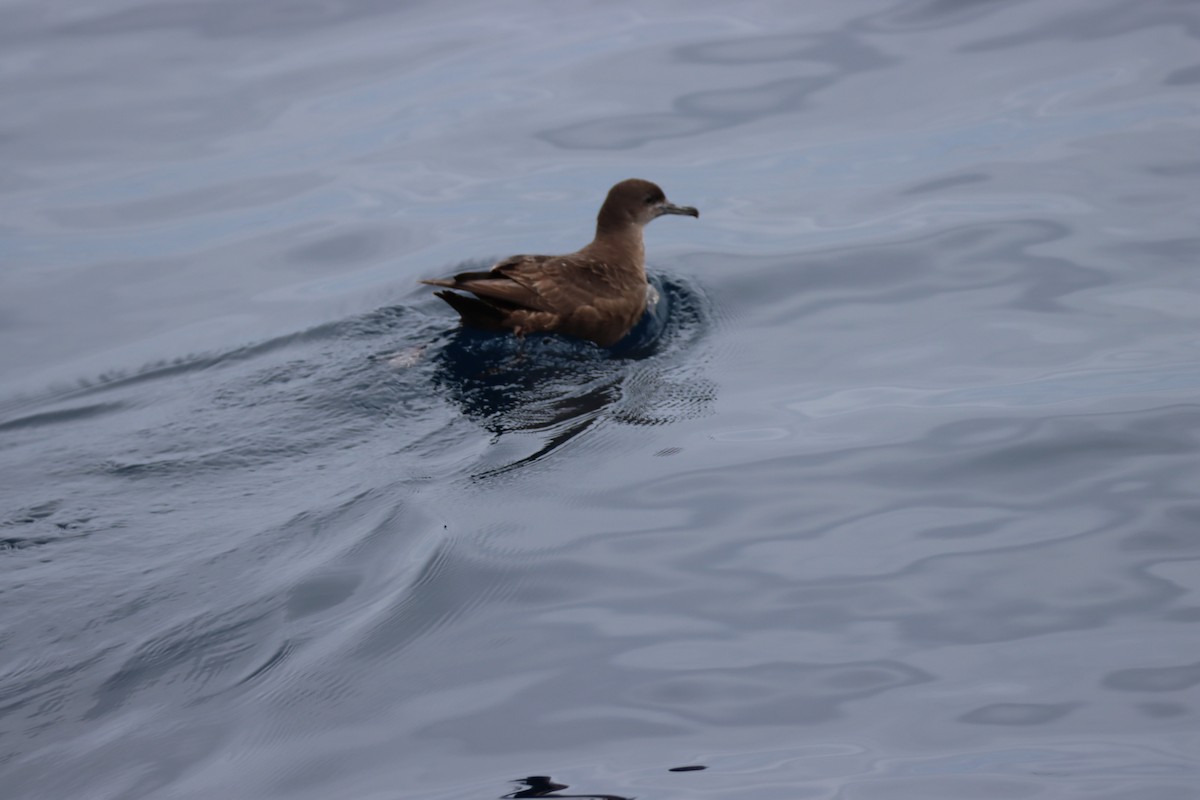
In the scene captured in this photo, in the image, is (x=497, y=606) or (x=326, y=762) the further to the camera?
(x=497, y=606)

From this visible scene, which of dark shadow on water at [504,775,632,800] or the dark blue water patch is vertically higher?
the dark blue water patch

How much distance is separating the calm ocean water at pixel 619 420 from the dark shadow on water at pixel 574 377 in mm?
40

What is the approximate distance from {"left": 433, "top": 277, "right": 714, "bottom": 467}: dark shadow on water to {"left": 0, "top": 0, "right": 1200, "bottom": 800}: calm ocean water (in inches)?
1.6

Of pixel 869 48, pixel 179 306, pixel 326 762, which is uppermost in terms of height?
pixel 869 48

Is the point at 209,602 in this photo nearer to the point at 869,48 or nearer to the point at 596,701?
the point at 596,701

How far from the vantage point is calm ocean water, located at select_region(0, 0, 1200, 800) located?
4.48 meters

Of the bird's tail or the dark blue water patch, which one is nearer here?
the dark blue water patch

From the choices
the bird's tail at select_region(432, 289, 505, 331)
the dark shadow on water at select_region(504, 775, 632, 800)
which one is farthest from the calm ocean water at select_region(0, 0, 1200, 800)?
the bird's tail at select_region(432, 289, 505, 331)

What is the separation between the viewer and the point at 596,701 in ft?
15.1

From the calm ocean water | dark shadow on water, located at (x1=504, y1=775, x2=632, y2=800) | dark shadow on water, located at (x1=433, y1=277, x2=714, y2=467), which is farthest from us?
dark shadow on water, located at (x1=433, y1=277, x2=714, y2=467)

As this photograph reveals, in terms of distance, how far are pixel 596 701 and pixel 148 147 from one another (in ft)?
30.8

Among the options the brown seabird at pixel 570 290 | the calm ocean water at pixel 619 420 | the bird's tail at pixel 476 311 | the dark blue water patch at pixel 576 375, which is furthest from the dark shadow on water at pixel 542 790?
the bird's tail at pixel 476 311

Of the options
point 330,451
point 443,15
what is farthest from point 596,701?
point 443,15

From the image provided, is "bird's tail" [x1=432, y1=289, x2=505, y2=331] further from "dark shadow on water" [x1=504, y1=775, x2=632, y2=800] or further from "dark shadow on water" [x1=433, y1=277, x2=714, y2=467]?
"dark shadow on water" [x1=504, y1=775, x2=632, y2=800]
